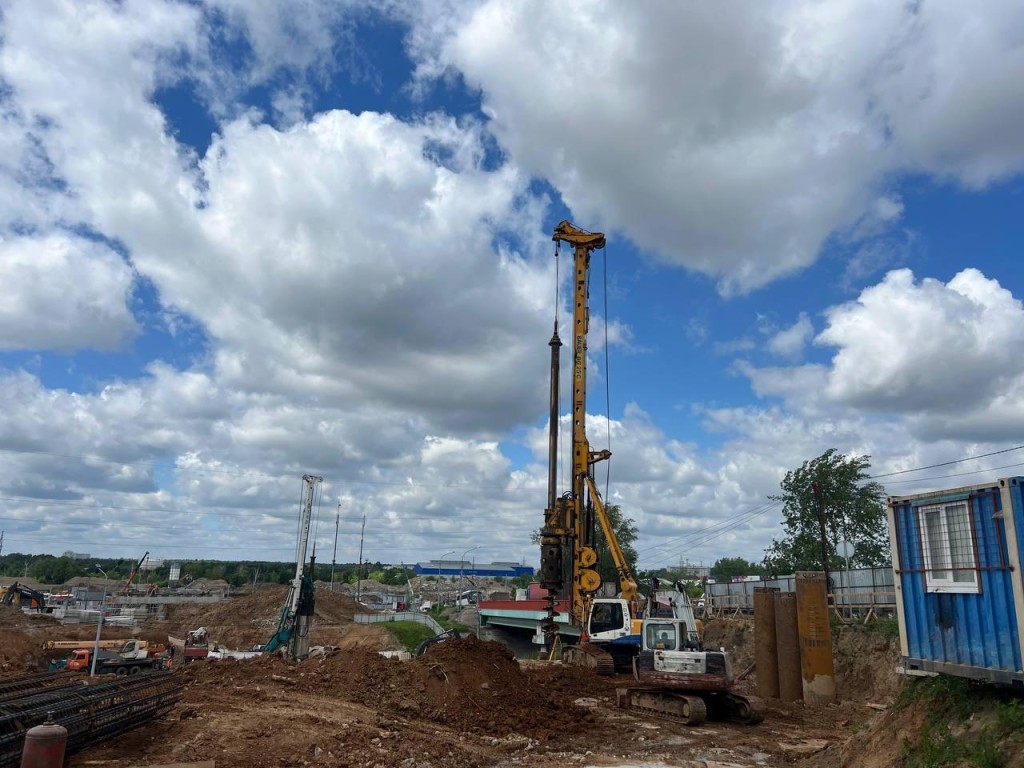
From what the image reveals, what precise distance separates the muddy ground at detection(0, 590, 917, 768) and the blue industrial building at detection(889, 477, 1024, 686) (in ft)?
6.44

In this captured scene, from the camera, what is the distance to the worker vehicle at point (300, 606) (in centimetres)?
3033

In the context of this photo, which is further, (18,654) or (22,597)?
(22,597)

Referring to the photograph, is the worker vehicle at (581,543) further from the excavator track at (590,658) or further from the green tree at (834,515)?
the green tree at (834,515)

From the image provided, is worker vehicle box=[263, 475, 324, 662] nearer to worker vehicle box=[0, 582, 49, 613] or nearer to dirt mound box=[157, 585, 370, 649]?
dirt mound box=[157, 585, 370, 649]

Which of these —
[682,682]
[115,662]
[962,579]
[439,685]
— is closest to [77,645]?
[115,662]

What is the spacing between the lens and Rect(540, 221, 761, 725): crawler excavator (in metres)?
21.2

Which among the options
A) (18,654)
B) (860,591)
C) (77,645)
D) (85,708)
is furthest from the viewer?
(18,654)

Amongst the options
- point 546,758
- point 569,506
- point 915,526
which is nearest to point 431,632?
point 569,506

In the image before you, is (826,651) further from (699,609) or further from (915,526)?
(699,609)

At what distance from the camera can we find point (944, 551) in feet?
37.6

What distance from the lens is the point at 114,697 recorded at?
14.1 metres

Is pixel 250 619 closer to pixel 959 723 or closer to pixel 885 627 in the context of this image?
pixel 885 627

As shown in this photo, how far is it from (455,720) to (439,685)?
7.57 ft

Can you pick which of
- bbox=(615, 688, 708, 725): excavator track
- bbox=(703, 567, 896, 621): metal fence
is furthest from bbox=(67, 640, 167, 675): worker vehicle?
bbox=(703, 567, 896, 621): metal fence
